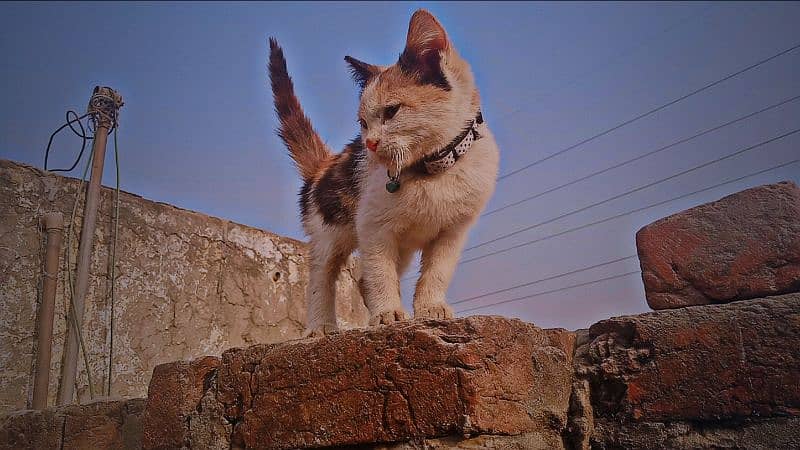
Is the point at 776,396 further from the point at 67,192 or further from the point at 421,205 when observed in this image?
the point at 67,192

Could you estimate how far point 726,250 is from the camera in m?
1.85

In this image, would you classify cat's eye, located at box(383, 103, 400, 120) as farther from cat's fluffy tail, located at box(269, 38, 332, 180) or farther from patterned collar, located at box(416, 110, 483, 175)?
cat's fluffy tail, located at box(269, 38, 332, 180)

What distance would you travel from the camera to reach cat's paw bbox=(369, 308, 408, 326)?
2.31 m

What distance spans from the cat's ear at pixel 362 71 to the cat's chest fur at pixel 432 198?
39 cm

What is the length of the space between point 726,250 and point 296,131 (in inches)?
91.7

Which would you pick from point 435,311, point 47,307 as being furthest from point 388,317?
point 47,307

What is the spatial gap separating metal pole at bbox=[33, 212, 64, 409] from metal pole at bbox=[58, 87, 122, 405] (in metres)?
0.12

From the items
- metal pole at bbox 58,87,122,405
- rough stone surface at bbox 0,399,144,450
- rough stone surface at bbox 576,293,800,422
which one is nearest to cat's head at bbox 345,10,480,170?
rough stone surface at bbox 576,293,800,422

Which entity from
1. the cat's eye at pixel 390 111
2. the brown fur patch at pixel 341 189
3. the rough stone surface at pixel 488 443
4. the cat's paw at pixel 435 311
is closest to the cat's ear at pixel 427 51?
the cat's eye at pixel 390 111

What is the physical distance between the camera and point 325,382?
1.98 m

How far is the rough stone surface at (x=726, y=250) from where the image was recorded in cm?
177

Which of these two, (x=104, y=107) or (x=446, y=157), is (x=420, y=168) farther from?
(x=104, y=107)

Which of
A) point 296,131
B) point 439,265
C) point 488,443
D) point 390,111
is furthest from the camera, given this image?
point 296,131

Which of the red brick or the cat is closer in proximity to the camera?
the red brick
